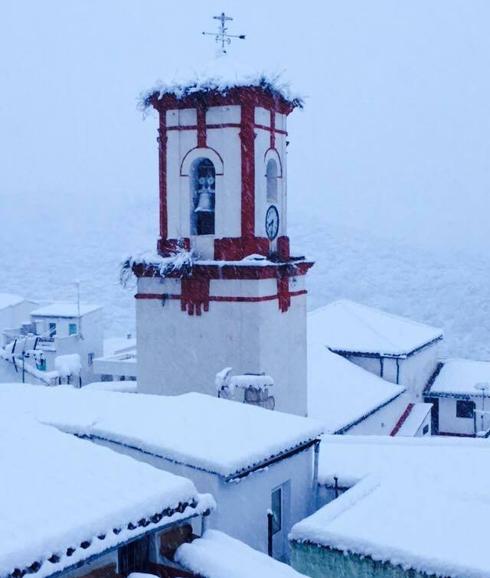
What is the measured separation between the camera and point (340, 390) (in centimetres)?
2438

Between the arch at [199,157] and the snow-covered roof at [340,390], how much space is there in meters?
7.08

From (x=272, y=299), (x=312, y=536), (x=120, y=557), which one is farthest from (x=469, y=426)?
(x=120, y=557)

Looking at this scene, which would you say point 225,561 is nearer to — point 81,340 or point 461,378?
point 461,378

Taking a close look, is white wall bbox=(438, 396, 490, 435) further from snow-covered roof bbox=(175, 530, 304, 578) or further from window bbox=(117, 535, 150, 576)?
window bbox=(117, 535, 150, 576)

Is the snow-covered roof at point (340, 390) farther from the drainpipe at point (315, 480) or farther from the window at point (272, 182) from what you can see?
the drainpipe at point (315, 480)

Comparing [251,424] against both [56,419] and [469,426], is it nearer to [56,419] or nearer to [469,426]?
[56,419]

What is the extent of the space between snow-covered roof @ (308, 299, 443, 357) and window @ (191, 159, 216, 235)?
10469mm

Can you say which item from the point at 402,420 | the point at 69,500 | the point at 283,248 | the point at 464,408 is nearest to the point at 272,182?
the point at 283,248

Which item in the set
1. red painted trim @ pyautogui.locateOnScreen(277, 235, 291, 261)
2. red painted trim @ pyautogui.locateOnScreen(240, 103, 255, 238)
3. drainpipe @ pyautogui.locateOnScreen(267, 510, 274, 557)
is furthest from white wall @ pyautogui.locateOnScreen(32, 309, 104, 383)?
drainpipe @ pyautogui.locateOnScreen(267, 510, 274, 557)

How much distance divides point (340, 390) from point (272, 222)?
699 cm

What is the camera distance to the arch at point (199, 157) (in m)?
18.8

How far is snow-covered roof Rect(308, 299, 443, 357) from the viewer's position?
91.9 feet

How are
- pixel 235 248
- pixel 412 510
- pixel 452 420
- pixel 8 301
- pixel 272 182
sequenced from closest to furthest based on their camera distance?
pixel 412 510 < pixel 235 248 < pixel 272 182 < pixel 452 420 < pixel 8 301

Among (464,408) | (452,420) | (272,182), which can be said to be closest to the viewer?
(272,182)
